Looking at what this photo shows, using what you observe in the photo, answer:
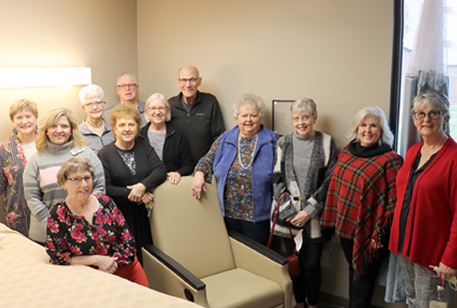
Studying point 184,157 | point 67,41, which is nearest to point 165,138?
point 184,157

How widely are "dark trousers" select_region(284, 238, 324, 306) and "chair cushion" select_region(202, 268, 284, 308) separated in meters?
0.36

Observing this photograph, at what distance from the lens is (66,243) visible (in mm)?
2178

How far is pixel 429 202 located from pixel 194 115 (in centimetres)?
191

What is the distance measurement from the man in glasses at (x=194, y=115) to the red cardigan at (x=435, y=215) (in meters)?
1.70

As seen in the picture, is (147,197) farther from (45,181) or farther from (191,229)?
(45,181)

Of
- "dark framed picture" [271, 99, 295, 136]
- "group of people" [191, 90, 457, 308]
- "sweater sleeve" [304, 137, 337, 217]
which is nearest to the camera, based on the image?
"group of people" [191, 90, 457, 308]

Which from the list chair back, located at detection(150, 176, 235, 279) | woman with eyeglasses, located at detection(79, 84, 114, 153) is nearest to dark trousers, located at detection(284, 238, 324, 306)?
chair back, located at detection(150, 176, 235, 279)

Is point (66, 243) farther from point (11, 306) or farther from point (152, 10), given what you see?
point (152, 10)

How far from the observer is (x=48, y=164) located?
8.32 ft

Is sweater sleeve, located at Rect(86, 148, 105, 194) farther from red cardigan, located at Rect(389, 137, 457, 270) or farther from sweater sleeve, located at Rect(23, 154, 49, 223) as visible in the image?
red cardigan, located at Rect(389, 137, 457, 270)

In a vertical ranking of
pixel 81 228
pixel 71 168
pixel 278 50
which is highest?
pixel 278 50

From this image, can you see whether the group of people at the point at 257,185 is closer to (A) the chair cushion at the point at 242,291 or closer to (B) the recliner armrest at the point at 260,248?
(B) the recliner armrest at the point at 260,248

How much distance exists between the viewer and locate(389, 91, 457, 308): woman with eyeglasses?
213cm

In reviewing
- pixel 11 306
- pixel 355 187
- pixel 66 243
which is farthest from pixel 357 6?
pixel 11 306
